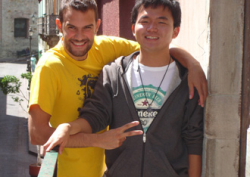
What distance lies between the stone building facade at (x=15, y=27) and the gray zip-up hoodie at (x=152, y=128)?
110 ft

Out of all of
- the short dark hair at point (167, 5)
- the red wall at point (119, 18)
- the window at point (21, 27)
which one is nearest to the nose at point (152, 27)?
the short dark hair at point (167, 5)

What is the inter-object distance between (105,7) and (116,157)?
17.5 feet

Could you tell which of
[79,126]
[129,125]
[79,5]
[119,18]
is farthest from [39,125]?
[119,18]

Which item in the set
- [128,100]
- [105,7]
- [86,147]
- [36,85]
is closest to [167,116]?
[128,100]

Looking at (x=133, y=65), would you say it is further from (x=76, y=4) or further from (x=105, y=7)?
(x=105, y=7)

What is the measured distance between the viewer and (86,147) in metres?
2.71

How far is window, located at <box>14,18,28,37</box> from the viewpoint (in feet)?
120

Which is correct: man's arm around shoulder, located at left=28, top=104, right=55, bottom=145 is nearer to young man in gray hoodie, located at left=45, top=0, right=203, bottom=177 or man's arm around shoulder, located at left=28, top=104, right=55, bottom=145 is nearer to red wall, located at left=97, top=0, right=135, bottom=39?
young man in gray hoodie, located at left=45, top=0, right=203, bottom=177

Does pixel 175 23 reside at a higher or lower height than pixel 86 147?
higher

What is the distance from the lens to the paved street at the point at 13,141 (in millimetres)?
11892

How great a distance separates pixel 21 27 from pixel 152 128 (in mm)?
35496

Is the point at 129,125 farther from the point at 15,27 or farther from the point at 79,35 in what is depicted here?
the point at 15,27

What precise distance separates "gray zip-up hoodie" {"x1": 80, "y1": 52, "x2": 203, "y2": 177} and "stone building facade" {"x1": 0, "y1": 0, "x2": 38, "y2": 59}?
3357 cm

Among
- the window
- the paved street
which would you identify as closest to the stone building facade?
the window
